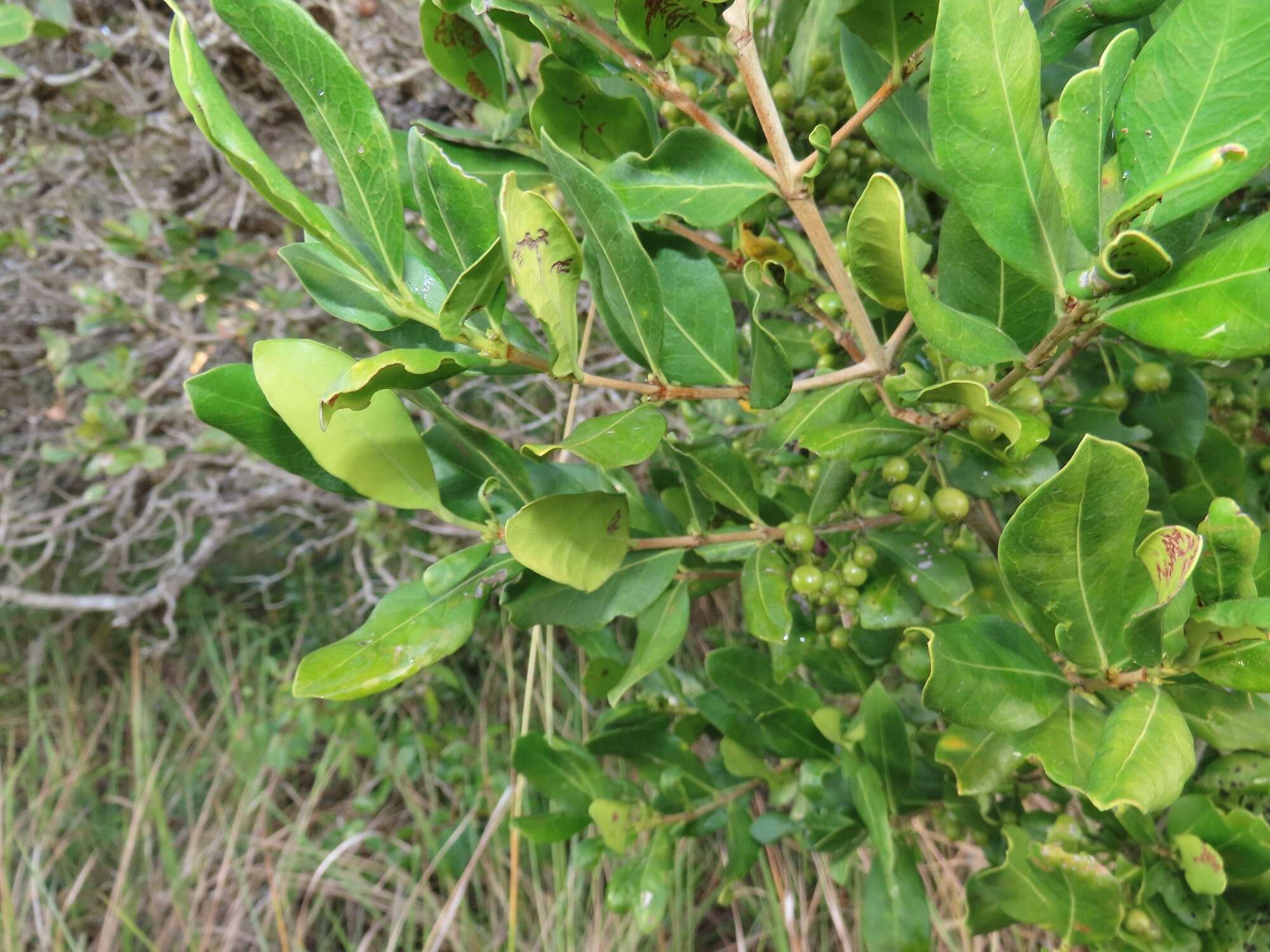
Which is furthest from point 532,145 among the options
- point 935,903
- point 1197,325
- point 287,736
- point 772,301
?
point 287,736

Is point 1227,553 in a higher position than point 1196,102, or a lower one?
lower

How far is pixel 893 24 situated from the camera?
1.71 feet

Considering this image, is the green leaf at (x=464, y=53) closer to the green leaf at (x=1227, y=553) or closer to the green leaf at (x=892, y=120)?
the green leaf at (x=892, y=120)

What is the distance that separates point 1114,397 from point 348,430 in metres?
0.70

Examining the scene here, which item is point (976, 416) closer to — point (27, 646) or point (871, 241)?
point (871, 241)

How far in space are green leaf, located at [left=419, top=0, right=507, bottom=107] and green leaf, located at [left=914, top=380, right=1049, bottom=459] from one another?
19.8 inches

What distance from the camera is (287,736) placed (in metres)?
2.38

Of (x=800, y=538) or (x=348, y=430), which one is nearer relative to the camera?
(x=348, y=430)

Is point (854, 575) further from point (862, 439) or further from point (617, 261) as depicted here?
point (617, 261)

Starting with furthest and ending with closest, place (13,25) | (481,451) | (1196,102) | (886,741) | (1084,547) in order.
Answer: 1. (13,25)
2. (886,741)
3. (481,451)
4. (1084,547)
5. (1196,102)

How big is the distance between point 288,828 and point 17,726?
1.43 m

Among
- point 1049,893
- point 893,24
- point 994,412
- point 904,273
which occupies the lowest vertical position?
point 1049,893

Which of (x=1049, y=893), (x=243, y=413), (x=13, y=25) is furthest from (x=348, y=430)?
(x=13, y=25)

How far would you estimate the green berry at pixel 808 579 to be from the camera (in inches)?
28.0
